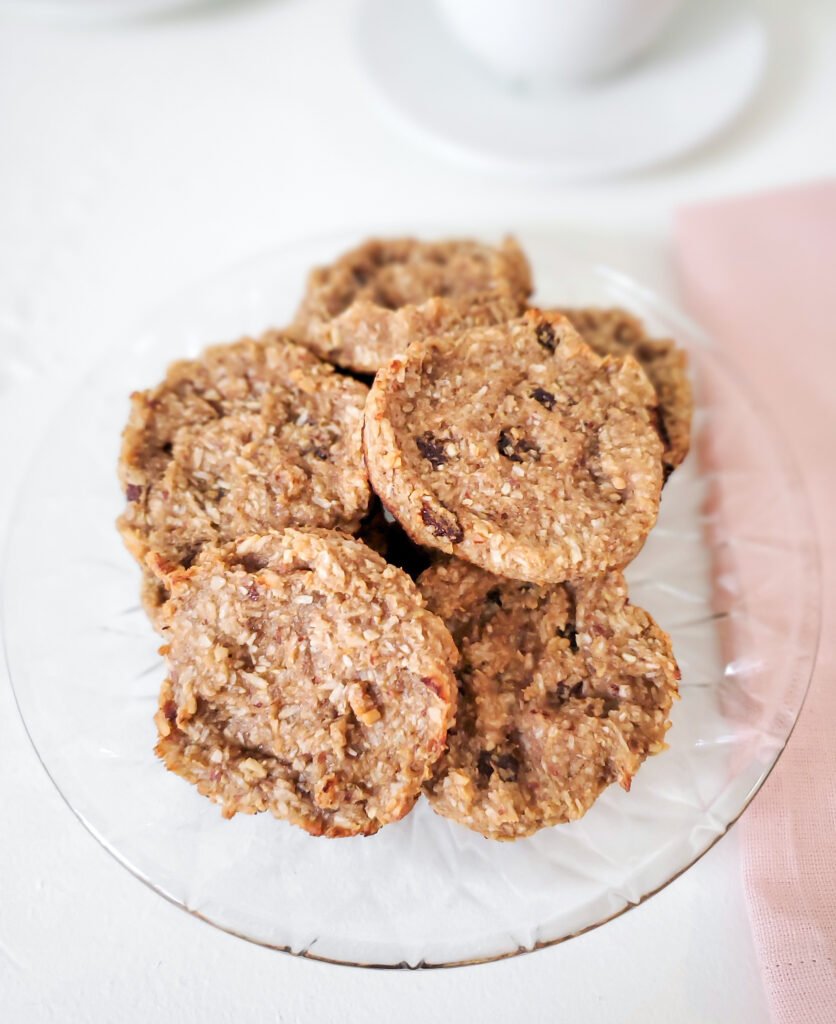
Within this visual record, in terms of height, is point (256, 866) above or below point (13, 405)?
below

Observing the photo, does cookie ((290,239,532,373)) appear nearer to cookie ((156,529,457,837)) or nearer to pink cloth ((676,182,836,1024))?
cookie ((156,529,457,837))

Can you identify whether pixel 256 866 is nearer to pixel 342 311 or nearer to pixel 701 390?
pixel 342 311

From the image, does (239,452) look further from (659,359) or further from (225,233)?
(225,233)

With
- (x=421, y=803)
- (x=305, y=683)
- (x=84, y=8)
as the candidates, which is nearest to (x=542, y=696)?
(x=421, y=803)

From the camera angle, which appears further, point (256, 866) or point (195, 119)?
point (195, 119)

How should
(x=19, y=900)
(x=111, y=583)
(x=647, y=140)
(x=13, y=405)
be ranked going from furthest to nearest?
(x=647, y=140)
(x=13, y=405)
(x=111, y=583)
(x=19, y=900)

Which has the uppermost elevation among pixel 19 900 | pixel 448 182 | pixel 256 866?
pixel 448 182

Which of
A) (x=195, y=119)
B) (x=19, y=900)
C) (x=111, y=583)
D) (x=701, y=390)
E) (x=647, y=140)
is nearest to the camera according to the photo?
(x=19, y=900)

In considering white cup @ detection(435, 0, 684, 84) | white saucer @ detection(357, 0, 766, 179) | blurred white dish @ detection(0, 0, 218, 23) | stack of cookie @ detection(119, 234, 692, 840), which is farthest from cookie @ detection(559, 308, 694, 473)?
blurred white dish @ detection(0, 0, 218, 23)

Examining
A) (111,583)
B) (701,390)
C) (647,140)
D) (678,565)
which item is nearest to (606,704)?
(678,565)
